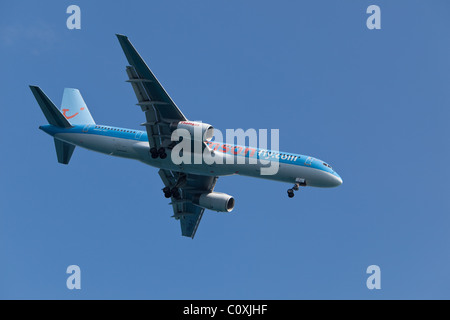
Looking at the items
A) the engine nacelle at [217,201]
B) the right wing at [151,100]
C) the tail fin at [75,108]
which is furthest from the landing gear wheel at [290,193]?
the tail fin at [75,108]

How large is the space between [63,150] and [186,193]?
14.4 meters

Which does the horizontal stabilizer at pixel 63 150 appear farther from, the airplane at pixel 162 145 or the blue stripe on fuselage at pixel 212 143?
the blue stripe on fuselage at pixel 212 143

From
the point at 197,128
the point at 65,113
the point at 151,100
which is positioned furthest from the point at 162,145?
the point at 65,113

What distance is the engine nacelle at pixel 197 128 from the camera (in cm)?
5978

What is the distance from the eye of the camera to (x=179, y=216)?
245ft

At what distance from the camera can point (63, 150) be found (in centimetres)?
6819

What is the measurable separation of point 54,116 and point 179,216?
18.8 meters

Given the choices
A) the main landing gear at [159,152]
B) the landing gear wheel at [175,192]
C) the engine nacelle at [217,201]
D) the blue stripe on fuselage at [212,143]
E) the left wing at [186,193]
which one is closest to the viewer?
the blue stripe on fuselage at [212,143]

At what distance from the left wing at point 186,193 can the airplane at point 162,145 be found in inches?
6.4

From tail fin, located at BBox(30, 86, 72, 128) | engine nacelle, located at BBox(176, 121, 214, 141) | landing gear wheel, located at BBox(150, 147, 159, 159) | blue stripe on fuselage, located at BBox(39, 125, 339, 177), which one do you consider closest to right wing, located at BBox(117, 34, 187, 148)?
landing gear wheel, located at BBox(150, 147, 159, 159)

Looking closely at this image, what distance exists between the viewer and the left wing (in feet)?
228

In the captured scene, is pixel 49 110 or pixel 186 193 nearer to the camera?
pixel 49 110

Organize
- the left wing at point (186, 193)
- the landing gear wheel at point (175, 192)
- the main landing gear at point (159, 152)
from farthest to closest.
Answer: the left wing at point (186, 193) → the landing gear wheel at point (175, 192) → the main landing gear at point (159, 152)

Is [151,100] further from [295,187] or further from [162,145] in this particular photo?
[295,187]
